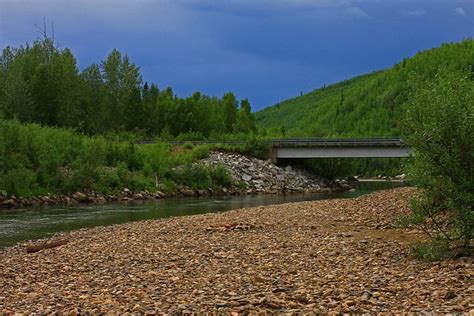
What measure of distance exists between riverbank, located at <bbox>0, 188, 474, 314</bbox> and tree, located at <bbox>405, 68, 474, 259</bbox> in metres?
1.31

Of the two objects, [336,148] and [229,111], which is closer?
[336,148]

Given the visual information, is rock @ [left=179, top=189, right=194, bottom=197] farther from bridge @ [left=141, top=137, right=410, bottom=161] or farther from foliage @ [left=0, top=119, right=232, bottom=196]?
bridge @ [left=141, top=137, right=410, bottom=161]

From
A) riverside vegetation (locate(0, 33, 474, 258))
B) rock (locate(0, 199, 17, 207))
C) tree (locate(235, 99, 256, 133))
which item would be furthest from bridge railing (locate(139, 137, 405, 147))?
rock (locate(0, 199, 17, 207))

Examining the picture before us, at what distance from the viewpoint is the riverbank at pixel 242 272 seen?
10.8m

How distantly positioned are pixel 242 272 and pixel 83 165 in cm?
4578

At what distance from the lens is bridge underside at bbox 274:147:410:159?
7475 centimetres

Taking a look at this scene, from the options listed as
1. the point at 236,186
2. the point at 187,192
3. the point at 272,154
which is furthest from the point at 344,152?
the point at 187,192

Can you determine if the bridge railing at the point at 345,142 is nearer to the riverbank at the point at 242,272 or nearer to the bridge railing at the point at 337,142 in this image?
the bridge railing at the point at 337,142

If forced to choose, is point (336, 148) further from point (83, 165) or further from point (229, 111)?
point (229, 111)

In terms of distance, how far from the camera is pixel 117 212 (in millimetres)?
41625

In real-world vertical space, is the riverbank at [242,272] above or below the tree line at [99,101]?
below

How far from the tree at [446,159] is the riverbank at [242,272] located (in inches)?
51.7

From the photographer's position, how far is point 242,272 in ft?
46.5

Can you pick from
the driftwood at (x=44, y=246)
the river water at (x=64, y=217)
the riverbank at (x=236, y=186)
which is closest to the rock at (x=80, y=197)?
the riverbank at (x=236, y=186)
